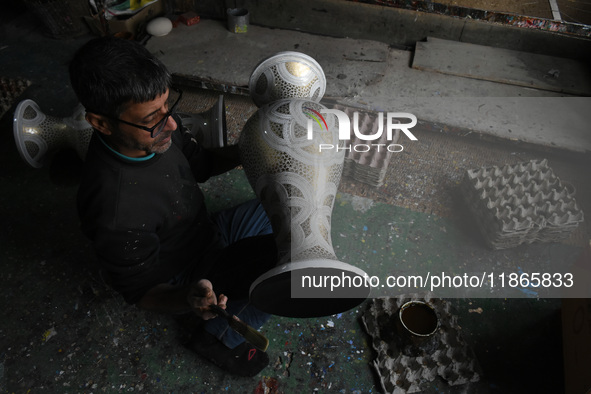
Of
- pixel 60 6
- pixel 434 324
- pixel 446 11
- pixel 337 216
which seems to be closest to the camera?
pixel 434 324

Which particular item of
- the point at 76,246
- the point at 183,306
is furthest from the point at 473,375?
the point at 76,246

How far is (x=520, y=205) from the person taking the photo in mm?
2082

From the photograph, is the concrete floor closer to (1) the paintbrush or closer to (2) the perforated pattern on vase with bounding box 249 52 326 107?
(1) the paintbrush

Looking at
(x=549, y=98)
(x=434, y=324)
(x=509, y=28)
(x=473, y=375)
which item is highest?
(x=509, y=28)

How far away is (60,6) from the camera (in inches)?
134

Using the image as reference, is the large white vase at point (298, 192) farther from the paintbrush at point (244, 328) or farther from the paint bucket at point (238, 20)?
the paint bucket at point (238, 20)

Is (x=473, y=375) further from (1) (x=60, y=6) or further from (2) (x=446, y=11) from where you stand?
(1) (x=60, y=6)

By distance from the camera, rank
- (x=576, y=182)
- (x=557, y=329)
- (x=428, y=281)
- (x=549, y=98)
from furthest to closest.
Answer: (x=549, y=98)
(x=576, y=182)
(x=428, y=281)
(x=557, y=329)

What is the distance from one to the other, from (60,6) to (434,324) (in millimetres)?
3839

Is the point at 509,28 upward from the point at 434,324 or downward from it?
upward

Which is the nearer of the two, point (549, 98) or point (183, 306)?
point (183, 306)

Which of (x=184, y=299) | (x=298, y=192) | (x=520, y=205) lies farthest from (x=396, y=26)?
(x=184, y=299)

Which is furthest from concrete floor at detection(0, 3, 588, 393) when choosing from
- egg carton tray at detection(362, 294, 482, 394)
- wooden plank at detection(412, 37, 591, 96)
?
wooden plank at detection(412, 37, 591, 96)

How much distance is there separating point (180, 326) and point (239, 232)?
503mm
